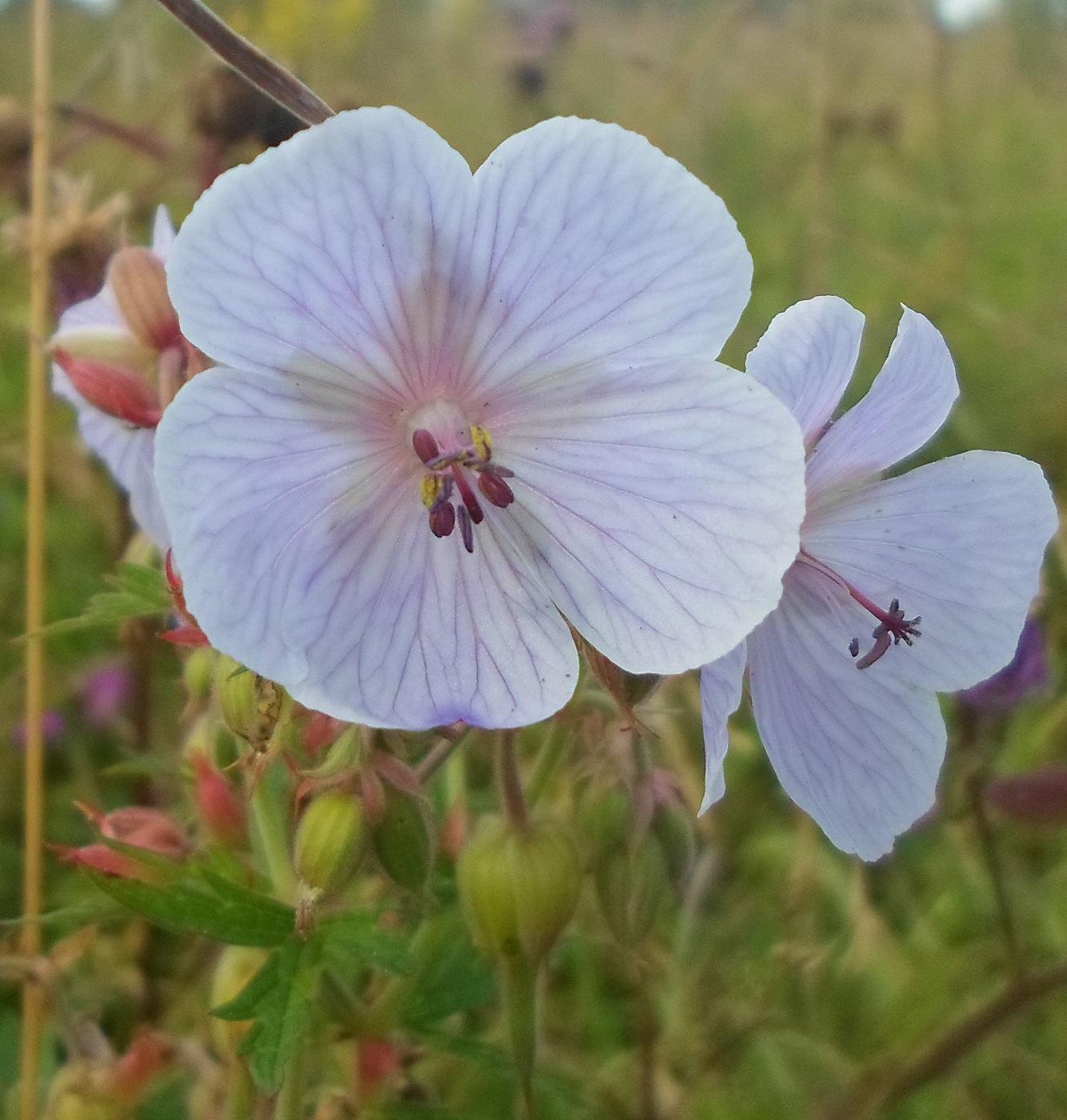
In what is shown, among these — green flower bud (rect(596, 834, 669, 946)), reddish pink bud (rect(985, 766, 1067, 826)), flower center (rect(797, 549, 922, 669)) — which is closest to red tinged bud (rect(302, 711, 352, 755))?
green flower bud (rect(596, 834, 669, 946))

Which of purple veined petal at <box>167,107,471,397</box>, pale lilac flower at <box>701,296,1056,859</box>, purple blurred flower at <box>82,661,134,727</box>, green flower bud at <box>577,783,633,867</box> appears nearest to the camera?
purple veined petal at <box>167,107,471,397</box>

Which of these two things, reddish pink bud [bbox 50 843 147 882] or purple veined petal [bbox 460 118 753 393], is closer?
purple veined petal [bbox 460 118 753 393]

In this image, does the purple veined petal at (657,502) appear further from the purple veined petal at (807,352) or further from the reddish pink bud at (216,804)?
the reddish pink bud at (216,804)

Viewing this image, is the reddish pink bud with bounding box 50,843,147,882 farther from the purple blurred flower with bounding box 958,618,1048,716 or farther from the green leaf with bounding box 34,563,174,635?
the purple blurred flower with bounding box 958,618,1048,716

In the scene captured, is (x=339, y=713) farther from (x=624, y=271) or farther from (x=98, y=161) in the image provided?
(x=98, y=161)

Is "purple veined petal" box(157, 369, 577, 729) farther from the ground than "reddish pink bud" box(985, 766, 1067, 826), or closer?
farther from the ground

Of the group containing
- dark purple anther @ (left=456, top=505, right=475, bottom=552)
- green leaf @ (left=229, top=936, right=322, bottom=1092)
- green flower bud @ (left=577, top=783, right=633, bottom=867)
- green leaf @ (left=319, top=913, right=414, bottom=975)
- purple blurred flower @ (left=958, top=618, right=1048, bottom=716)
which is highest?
dark purple anther @ (left=456, top=505, right=475, bottom=552)
